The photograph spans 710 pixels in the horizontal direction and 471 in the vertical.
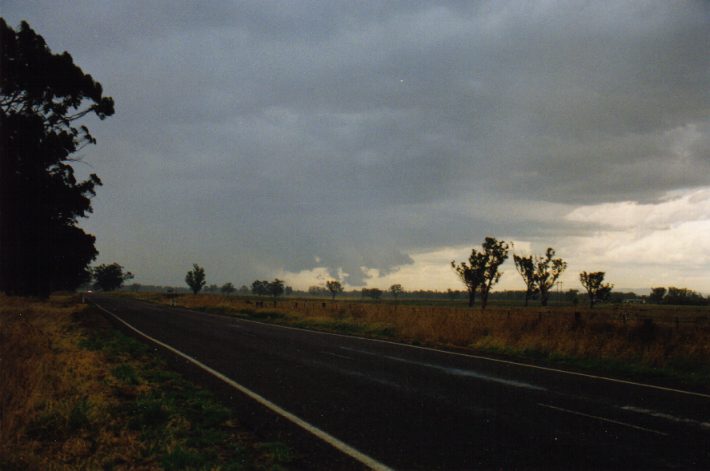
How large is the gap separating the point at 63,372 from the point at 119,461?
484 cm

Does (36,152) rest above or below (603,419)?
above

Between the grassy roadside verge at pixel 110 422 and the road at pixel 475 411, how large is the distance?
42.4 inches

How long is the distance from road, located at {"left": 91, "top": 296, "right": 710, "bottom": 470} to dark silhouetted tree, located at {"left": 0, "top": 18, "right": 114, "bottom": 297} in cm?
2229

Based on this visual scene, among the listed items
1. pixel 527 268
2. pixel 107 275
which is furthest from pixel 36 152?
pixel 107 275

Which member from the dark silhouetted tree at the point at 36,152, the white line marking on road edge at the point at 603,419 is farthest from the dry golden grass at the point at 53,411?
the dark silhouetted tree at the point at 36,152

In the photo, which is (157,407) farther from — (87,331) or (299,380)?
(87,331)

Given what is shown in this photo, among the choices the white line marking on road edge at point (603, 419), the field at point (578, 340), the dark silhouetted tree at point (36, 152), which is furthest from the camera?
the dark silhouetted tree at point (36, 152)

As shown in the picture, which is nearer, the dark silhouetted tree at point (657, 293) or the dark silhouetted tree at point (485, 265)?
the dark silhouetted tree at point (485, 265)

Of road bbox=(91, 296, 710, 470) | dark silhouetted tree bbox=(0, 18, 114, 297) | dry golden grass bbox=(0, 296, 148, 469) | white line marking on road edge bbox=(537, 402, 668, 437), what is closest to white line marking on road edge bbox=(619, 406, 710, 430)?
road bbox=(91, 296, 710, 470)

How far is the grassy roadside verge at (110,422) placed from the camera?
5051 millimetres

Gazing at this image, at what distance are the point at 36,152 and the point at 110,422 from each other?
1090 inches

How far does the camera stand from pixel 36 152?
2775cm

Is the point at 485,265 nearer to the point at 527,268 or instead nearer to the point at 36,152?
the point at 527,268

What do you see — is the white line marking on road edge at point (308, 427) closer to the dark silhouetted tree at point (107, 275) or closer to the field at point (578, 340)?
the field at point (578, 340)
